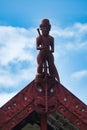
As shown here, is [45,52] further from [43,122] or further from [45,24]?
[43,122]

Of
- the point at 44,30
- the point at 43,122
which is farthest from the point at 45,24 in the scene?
the point at 43,122

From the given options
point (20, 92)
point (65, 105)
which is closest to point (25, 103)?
point (20, 92)

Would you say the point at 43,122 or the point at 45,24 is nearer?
the point at 43,122

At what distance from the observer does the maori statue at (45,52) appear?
39.8 feet

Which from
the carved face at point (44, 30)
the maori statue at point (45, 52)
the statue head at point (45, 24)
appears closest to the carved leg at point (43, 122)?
the maori statue at point (45, 52)

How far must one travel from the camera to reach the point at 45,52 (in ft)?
40.0

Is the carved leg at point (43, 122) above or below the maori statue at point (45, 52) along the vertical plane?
below

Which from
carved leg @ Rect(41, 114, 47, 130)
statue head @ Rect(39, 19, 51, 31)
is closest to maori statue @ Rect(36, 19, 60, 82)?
statue head @ Rect(39, 19, 51, 31)

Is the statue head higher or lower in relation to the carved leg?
higher

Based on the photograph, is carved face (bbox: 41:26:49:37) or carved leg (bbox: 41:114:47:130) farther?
carved face (bbox: 41:26:49:37)

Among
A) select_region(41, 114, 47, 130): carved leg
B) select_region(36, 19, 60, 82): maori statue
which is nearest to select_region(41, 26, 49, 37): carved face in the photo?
select_region(36, 19, 60, 82): maori statue

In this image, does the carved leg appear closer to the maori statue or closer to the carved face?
the maori statue

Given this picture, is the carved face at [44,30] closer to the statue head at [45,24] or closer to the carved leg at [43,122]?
the statue head at [45,24]

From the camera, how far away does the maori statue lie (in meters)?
12.1
